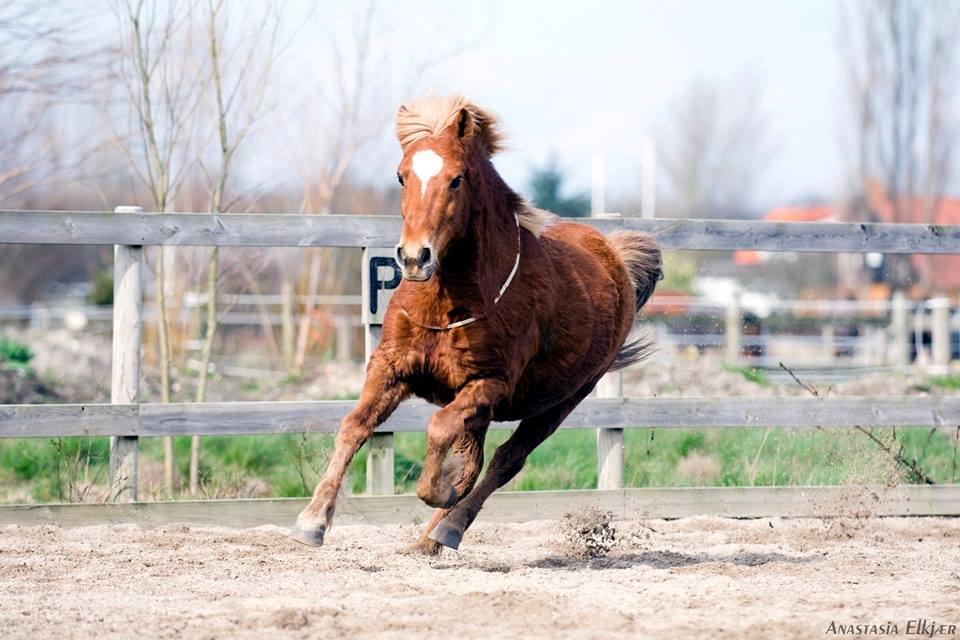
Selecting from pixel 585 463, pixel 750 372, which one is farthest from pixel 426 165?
pixel 750 372

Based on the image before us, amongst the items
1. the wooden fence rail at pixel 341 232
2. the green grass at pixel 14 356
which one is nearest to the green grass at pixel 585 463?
the wooden fence rail at pixel 341 232

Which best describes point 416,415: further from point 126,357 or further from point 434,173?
point 434,173

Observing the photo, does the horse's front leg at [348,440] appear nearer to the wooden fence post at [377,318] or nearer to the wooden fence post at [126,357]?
the wooden fence post at [377,318]

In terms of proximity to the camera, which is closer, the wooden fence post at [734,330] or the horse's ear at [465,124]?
the horse's ear at [465,124]

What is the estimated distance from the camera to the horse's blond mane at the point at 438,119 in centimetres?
489

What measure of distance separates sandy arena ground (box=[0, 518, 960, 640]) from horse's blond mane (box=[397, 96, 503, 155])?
1844 millimetres

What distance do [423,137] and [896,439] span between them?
3.93 meters

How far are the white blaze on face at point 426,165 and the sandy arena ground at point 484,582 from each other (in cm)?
158

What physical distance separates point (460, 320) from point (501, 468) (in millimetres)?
1142

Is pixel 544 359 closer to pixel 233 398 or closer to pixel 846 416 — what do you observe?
pixel 846 416

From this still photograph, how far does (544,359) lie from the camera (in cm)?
541

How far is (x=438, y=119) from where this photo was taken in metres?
4.90

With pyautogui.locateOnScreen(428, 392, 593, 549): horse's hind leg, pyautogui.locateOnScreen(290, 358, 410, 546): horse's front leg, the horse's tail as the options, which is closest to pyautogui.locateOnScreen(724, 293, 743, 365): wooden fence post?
the horse's tail

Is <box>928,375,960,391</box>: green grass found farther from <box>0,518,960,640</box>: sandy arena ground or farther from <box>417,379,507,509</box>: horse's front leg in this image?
<box>417,379,507,509</box>: horse's front leg
